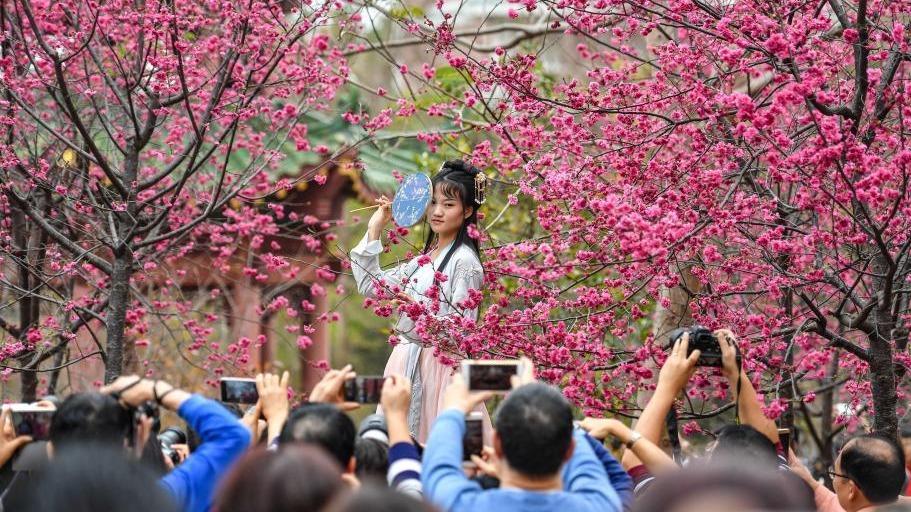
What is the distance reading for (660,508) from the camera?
7.09ft

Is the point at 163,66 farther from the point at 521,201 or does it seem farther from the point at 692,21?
the point at 521,201

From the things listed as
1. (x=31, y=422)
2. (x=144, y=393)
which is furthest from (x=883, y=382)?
(x=31, y=422)

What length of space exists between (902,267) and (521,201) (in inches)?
162

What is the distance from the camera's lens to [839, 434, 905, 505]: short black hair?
3.67m

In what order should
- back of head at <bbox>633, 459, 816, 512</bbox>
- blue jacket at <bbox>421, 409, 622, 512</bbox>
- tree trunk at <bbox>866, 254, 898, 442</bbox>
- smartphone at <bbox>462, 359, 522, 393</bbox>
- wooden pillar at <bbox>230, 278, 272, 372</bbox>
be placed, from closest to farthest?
back of head at <bbox>633, 459, 816, 512</bbox> → blue jacket at <bbox>421, 409, 622, 512</bbox> → smartphone at <bbox>462, 359, 522, 393</bbox> → tree trunk at <bbox>866, 254, 898, 442</bbox> → wooden pillar at <bbox>230, 278, 272, 372</bbox>

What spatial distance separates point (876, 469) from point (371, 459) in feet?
5.84

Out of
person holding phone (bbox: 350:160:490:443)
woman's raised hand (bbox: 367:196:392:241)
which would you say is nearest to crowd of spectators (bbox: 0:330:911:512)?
person holding phone (bbox: 350:160:490:443)

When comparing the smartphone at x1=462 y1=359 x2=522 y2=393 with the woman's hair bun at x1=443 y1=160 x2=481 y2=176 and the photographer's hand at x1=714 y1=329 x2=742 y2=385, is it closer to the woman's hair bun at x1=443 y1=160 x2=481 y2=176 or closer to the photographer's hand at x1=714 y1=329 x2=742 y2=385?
the photographer's hand at x1=714 y1=329 x2=742 y2=385

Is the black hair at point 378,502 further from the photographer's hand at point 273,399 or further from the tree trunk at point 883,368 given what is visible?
the tree trunk at point 883,368

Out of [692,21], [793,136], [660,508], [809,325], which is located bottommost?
[660,508]

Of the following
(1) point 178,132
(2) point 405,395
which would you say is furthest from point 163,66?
(2) point 405,395

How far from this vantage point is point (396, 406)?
10.6ft

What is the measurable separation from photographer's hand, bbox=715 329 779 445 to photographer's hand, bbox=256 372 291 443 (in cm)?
145

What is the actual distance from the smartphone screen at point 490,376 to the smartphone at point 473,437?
4.4 inches
